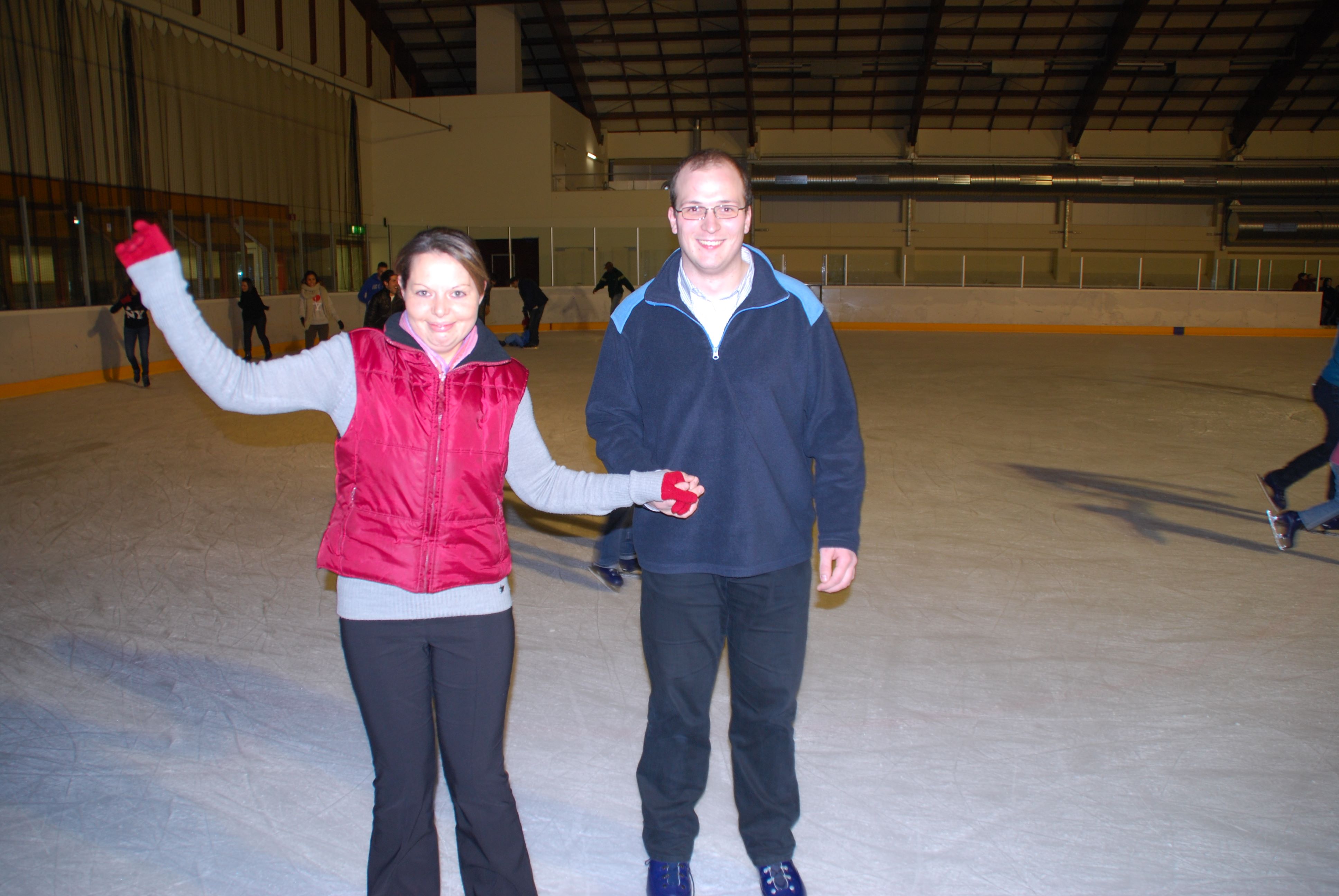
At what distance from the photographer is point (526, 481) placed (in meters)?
1.87

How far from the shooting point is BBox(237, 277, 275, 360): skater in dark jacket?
12.5 meters

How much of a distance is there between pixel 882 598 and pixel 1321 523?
2252 mm

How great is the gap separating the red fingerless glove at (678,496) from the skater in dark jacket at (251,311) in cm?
1209

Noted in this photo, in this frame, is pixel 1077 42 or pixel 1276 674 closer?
pixel 1276 674

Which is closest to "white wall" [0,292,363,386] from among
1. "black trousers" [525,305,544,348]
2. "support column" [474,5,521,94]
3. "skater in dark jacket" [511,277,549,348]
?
"skater in dark jacket" [511,277,549,348]

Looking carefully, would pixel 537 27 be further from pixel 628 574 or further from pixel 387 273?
pixel 628 574

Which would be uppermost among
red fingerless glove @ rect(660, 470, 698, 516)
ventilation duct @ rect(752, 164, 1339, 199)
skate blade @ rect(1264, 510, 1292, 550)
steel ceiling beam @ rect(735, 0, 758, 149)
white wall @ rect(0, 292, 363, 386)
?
steel ceiling beam @ rect(735, 0, 758, 149)

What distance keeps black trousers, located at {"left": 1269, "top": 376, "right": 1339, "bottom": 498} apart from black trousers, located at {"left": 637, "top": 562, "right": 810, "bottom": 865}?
150 inches

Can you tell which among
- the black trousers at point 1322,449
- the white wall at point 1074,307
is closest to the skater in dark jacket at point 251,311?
the black trousers at point 1322,449

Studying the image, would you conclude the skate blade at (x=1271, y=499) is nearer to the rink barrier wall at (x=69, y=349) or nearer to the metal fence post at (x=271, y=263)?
the rink barrier wall at (x=69, y=349)

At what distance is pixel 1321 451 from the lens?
4789 mm

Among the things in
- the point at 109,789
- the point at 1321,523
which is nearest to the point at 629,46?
the point at 1321,523

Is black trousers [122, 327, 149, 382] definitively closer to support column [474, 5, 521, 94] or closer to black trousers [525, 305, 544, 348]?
black trousers [525, 305, 544, 348]

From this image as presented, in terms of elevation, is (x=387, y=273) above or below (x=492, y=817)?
above
